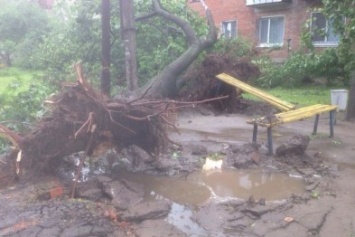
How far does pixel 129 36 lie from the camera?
322 inches

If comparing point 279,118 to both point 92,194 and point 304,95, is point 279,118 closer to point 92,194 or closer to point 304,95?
point 92,194

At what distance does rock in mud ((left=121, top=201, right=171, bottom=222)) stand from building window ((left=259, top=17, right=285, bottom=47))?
50.7ft

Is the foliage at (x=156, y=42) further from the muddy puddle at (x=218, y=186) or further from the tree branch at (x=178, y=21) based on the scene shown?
the muddy puddle at (x=218, y=186)

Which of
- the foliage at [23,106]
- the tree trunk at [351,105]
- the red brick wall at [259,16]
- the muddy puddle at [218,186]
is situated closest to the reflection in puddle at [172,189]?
the muddy puddle at [218,186]

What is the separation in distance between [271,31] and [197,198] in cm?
1579

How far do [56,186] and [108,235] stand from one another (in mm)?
Answer: 1438

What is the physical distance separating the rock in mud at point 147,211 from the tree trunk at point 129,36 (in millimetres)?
4295

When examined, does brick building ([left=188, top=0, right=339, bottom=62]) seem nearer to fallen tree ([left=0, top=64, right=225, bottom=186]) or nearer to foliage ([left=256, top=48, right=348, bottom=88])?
foliage ([left=256, top=48, right=348, bottom=88])

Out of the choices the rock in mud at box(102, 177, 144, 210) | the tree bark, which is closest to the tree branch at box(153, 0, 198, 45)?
the tree bark

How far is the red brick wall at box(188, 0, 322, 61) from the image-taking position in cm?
1780

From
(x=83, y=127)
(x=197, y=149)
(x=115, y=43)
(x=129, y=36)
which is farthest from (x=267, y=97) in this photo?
(x=115, y=43)

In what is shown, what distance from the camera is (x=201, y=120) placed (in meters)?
9.57

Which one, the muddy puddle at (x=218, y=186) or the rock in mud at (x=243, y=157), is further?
the rock in mud at (x=243, y=157)

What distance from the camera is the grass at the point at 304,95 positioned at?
12.4 m
